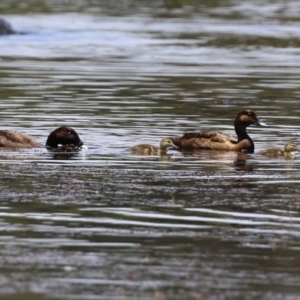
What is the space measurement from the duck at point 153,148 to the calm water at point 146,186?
167mm

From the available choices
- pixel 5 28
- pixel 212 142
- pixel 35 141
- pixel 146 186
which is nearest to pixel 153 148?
pixel 212 142

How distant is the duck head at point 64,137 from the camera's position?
16.9 m

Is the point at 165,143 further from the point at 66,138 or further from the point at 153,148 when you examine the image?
the point at 66,138

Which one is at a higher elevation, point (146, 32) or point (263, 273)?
point (146, 32)

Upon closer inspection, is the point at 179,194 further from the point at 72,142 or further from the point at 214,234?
the point at 72,142

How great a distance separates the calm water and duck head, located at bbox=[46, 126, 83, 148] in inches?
10.2

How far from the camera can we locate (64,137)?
16.9m

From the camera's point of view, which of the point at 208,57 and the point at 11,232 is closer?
the point at 11,232

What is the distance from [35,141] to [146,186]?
157 inches

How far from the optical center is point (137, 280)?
9.17 meters

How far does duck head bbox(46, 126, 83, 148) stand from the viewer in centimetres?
1689

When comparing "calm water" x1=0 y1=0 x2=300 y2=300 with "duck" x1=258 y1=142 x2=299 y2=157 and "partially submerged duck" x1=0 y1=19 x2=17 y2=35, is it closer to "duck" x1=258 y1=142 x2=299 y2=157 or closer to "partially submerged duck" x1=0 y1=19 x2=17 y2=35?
"duck" x1=258 y1=142 x2=299 y2=157

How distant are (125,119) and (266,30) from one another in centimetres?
2591

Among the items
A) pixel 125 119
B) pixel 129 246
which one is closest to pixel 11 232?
pixel 129 246
